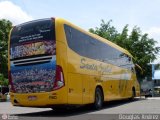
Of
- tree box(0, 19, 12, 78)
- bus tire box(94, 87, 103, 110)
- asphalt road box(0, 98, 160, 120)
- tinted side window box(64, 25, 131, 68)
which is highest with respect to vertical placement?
tree box(0, 19, 12, 78)

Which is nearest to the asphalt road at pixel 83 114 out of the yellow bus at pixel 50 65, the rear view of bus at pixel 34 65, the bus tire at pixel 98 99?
the bus tire at pixel 98 99

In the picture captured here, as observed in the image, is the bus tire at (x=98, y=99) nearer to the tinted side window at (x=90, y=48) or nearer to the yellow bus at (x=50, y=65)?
the yellow bus at (x=50, y=65)

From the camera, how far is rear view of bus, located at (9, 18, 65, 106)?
15.0 metres

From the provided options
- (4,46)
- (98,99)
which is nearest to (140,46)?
(4,46)

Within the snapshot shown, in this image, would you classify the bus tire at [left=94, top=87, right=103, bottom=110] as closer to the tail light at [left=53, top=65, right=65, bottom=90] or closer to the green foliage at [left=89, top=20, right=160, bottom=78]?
the tail light at [left=53, top=65, right=65, bottom=90]

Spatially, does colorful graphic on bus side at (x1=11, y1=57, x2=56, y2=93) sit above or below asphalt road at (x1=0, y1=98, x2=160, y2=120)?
above

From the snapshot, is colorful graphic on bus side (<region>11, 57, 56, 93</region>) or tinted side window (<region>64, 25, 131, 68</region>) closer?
colorful graphic on bus side (<region>11, 57, 56, 93</region>)

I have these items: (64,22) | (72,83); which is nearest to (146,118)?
(72,83)

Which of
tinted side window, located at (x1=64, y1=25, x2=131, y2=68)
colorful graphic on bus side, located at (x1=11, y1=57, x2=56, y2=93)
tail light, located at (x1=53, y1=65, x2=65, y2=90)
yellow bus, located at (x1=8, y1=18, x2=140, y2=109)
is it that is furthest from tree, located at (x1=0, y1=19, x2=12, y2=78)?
tail light, located at (x1=53, y1=65, x2=65, y2=90)

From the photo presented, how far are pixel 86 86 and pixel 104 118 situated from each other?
349 cm

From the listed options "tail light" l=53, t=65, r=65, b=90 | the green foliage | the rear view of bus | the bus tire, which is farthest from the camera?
the green foliage

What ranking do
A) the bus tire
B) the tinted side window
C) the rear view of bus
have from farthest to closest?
1. the bus tire
2. the tinted side window
3. the rear view of bus

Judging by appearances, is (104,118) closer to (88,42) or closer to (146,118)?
(146,118)

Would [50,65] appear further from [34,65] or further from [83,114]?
[83,114]
